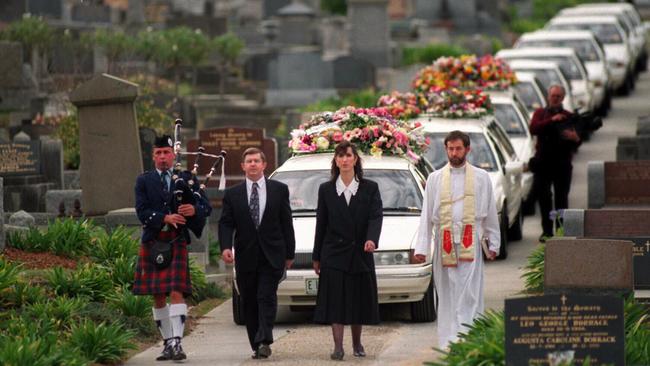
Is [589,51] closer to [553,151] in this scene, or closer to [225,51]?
[225,51]

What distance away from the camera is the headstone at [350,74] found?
3962cm

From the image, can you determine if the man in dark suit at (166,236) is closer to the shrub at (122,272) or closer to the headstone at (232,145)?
the shrub at (122,272)

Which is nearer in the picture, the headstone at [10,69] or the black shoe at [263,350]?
the black shoe at [263,350]

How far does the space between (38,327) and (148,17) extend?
4447 centimetres

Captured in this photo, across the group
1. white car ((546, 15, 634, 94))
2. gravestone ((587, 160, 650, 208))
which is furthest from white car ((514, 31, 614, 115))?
gravestone ((587, 160, 650, 208))

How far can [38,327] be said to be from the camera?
1399 cm

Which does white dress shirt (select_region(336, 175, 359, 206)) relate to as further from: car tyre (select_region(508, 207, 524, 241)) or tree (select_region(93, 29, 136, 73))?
tree (select_region(93, 29, 136, 73))

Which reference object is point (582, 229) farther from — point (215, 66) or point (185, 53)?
point (215, 66)

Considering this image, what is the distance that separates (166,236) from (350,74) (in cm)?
2585

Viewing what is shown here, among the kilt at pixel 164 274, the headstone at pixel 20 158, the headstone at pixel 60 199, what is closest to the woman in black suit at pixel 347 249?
the kilt at pixel 164 274

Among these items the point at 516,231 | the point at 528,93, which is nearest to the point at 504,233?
the point at 516,231

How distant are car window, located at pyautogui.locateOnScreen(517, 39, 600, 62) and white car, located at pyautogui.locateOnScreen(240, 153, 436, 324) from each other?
19.0 m

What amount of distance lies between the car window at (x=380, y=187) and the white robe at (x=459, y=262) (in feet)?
9.49

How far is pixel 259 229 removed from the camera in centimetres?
1407
